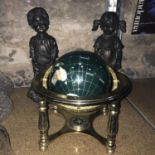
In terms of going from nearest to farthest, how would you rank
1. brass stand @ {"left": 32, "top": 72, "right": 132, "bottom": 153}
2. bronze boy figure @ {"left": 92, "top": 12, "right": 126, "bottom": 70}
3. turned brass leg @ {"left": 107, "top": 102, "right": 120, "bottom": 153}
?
1. brass stand @ {"left": 32, "top": 72, "right": 132, "bottom": 153}
2. turned brass leg @ {"left": 107, "top": 102, "right": 120, "bottom": 153}
3. bronze boy figure @ {"left": 92, "top": 12, "right": 126, "bottom": 70}

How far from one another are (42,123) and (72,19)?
6.29ft

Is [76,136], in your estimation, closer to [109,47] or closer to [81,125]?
[81,125]

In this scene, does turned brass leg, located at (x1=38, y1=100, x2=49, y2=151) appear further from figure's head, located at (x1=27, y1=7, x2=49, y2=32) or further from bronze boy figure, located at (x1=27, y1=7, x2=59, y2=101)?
figure's head, located at (x1=27, y1=7, x2=49, y2=32)

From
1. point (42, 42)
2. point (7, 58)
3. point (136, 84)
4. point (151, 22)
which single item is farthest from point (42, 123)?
point (151, 22)

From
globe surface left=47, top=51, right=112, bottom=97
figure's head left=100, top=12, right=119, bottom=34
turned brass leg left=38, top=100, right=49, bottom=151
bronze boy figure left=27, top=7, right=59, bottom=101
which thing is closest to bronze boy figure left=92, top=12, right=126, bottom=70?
figure's head left=100, top=12, right=119, bottom=34

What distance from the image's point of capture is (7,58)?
422cm

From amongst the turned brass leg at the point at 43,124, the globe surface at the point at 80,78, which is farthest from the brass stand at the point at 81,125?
the globe surface at the point at 80,78

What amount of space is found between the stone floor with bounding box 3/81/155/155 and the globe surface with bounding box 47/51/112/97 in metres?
0.72

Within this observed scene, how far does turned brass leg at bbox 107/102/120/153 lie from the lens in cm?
270

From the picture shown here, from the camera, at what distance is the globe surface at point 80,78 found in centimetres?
264

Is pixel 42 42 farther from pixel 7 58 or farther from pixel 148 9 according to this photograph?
pixel 148 9

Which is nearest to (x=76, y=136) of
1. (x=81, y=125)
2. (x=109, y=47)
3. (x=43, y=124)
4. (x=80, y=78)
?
(x=81, y=125)

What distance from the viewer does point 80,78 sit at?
2641 mm

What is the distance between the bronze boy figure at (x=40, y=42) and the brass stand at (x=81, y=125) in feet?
2.25
